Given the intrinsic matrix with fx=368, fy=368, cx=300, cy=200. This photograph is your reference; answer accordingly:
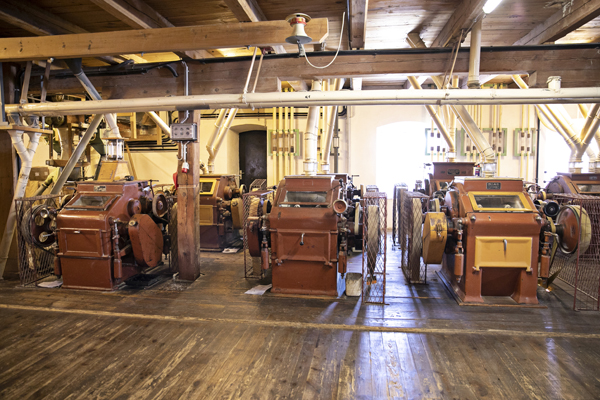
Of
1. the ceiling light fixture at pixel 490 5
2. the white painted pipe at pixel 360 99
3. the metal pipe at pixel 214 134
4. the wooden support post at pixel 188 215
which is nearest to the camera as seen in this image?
the ceiling light fixture at pixel 490 5

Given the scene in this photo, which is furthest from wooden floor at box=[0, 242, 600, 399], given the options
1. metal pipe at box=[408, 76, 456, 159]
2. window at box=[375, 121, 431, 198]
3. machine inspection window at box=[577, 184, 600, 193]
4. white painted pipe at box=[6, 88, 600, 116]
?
window at box=[375, 121, 431, 198]

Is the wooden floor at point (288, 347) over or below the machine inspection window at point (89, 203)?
below

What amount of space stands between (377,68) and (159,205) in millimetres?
3949

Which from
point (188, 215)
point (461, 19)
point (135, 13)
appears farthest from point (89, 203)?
point (461, 19)

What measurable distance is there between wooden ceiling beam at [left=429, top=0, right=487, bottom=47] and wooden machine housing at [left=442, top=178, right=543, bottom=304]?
1915mm

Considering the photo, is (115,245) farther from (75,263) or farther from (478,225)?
(478,225)

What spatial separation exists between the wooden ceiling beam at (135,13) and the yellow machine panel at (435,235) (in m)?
4.33

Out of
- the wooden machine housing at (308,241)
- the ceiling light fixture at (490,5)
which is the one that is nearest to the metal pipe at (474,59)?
the ceiling light fixture at (490,5)

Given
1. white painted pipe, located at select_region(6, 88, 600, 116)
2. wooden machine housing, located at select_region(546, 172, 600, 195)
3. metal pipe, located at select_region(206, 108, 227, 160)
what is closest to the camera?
white painted pipe, located at select_region(6, 88, 600, 116)

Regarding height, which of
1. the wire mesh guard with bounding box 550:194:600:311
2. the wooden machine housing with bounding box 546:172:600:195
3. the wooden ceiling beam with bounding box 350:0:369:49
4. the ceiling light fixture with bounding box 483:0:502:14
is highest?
the wooden ceiling beam with bounding box 350:0:369:49

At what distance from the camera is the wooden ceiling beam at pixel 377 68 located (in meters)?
4.79

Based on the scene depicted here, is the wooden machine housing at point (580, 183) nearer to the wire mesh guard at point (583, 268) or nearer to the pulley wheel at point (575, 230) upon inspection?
the wire mesh guard at point (583, 268)

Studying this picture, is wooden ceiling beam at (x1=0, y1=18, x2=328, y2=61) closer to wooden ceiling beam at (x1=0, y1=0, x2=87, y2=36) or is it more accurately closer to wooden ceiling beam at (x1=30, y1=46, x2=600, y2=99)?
wooden ceiling beam at (x1=0, y1=0, x2=87, y2=36)

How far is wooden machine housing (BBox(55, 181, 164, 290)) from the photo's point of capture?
5172mm
